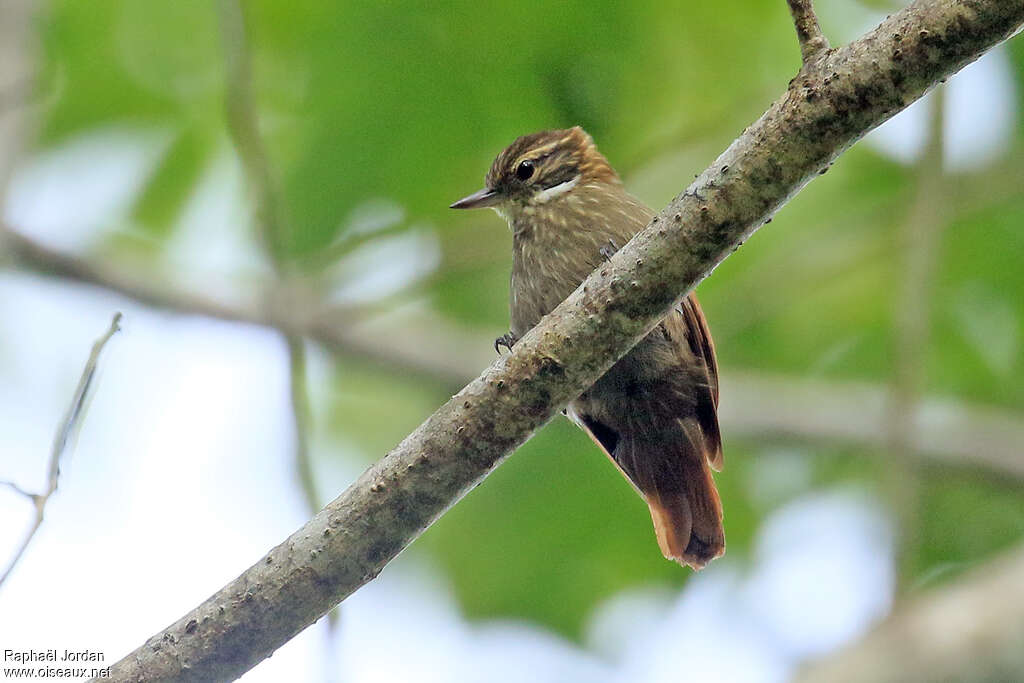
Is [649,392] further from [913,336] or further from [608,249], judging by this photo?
[913,336]

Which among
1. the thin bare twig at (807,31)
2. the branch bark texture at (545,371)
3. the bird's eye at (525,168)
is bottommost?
the branch bark texture at (545,371)

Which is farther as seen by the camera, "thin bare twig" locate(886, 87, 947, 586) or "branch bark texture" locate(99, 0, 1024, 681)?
"thin bare twig" locate(886, 87, 947, 586)

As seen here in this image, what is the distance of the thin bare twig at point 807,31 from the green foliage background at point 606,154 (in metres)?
2.77

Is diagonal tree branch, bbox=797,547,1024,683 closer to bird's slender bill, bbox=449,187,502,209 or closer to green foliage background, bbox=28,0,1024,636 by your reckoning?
green foliage background, bbox=28,0,1024,636

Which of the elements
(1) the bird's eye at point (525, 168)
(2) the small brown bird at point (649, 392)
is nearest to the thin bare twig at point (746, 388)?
(1) the bird's eye at point (525, 168)

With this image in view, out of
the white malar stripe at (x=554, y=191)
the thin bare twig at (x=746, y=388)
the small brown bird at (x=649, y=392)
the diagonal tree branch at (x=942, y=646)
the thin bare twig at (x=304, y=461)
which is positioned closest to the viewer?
the thin bare twig at (x=304, y=461)

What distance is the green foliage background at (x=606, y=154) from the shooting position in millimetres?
6082

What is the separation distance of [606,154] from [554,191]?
1071 millimetres

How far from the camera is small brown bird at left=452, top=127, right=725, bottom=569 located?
4.80 m

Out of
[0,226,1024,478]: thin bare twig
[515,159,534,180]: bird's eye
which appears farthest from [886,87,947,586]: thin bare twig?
[515,159,534,180]: bird's eye

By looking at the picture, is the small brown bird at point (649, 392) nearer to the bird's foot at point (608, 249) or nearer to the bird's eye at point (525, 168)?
the bird's foot at point (608, 249)

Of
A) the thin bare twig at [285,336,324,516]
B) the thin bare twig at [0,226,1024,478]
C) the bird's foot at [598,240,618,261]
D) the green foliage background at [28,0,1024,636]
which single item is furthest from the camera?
the thin bare twig at [0,226,1024,478]

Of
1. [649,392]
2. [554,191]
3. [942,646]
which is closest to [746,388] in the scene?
[554,191]

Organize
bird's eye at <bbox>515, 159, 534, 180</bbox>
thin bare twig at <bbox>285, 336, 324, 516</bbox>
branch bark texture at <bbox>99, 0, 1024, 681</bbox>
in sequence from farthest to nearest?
bird's eye at <bbox>515, 159, 534, 180</bbox> → thin bare twig at <bbox>285, 336, 324, 516</bbox> → branch bark texture at <bbox>99, 0, 1024, 681</bbox>
